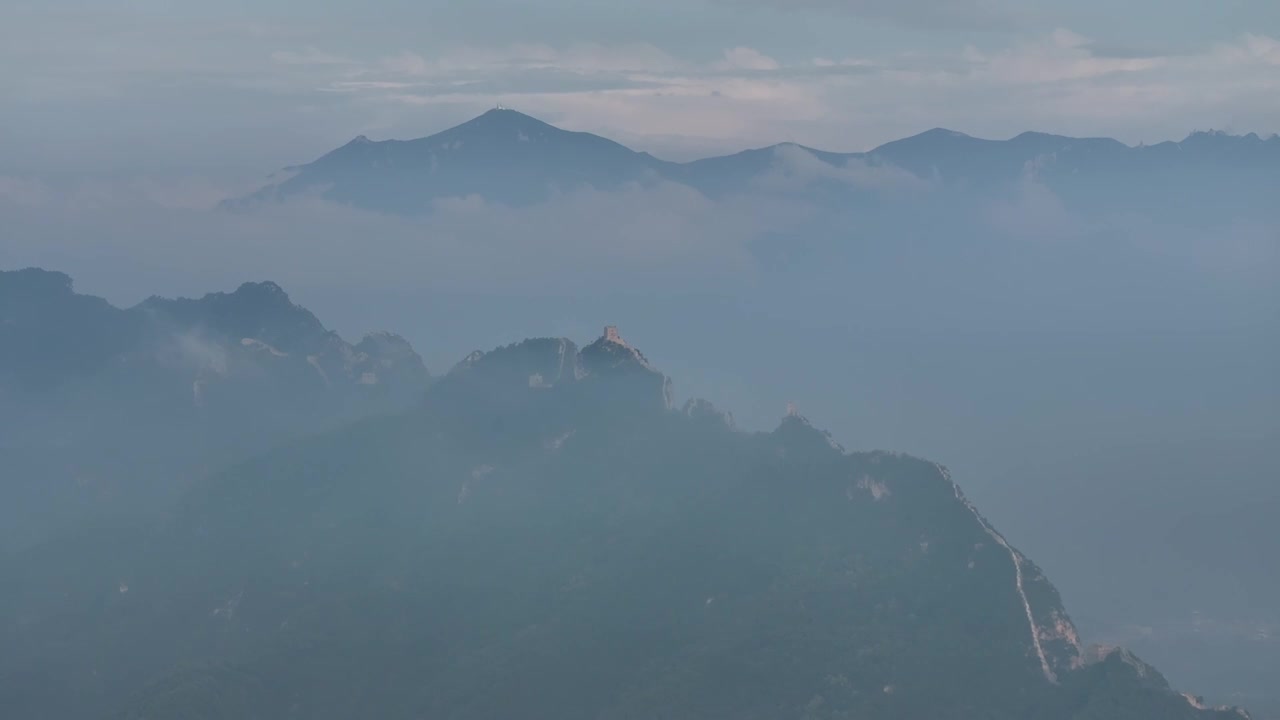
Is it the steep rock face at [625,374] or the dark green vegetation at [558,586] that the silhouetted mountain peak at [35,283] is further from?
the steep rock face at [625,374]

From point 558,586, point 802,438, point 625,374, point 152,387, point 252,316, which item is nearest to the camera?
point 558,586

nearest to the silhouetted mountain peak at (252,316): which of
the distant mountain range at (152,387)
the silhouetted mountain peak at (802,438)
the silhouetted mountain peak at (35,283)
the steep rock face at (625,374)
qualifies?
the distant mountain range at (152,387)

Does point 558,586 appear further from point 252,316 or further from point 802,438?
point 252,316

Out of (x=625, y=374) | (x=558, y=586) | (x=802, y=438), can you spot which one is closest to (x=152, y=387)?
(x=625, y=374)

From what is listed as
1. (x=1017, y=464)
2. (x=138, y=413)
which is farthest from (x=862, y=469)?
(x=1017, y=464)

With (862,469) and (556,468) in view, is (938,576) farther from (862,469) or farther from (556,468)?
(556,468)

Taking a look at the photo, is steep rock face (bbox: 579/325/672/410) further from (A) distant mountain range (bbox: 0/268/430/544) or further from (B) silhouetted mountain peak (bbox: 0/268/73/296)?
(B) silhouetted mountain peak (bbox: 0/268/73/296)
